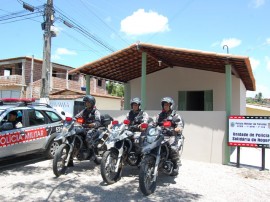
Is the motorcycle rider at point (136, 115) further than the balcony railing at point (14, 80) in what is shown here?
No

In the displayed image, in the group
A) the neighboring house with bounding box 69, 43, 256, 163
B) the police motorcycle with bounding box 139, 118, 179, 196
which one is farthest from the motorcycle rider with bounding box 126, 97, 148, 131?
the neighboring house with bounding box 69, 43, 256, 163

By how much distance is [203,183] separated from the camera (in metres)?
5.64

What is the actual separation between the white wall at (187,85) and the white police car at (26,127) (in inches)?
243

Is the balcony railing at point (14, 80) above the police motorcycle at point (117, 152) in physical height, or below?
above

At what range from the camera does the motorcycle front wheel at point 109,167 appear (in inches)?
199

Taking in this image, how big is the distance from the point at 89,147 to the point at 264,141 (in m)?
4.09

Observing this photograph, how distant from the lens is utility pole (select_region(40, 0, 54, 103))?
11891 mm

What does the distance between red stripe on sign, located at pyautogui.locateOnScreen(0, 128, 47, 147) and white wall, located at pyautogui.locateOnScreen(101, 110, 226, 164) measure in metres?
3.97

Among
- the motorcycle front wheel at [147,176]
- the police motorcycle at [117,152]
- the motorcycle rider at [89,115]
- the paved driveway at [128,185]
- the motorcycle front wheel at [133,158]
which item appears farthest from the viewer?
the motorcycle rider at [89,115]

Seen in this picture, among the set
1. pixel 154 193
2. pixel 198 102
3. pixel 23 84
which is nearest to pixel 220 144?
pixel 154 193

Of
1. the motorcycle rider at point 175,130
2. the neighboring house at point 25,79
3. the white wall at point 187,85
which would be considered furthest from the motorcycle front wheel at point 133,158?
the neighboring house at point 25,79

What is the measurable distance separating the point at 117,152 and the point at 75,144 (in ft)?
Answer: 3.96

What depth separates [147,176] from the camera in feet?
15.6

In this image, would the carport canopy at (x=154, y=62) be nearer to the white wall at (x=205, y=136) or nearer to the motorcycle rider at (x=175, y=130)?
the white wall at (x=205, y=136)
